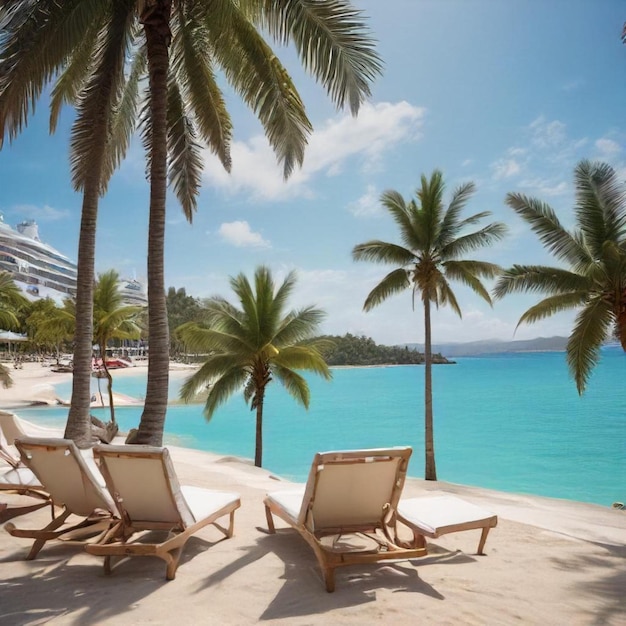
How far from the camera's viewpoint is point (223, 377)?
49.3ft

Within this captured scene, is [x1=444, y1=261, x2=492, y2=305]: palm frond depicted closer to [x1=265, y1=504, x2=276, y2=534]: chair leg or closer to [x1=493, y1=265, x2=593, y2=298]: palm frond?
[x1=493, y1=265, x2=593, y2=298]: palm frond

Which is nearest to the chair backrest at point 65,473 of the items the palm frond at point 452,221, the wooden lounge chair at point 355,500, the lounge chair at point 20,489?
the lounge chair at point 20,489

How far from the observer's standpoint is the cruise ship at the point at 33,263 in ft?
382

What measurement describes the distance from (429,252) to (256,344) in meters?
5.91

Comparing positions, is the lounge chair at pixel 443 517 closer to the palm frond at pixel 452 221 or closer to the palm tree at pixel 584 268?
the palm tree at pixel 584 268

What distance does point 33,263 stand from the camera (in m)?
128

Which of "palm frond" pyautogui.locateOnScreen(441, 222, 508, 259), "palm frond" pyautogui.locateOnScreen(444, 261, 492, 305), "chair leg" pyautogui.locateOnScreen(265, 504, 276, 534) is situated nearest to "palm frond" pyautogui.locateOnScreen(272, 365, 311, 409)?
"palm frond" pyautogui.locateOnScreen(444, 261, 492, 305)

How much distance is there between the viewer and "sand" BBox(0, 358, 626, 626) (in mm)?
3008

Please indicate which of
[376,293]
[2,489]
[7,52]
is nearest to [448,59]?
[376,293]

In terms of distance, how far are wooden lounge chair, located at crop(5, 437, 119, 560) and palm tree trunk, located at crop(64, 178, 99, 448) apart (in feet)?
15.4

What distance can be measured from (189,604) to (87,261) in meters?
7.06

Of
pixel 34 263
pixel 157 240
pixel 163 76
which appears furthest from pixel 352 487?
pixel 34 263

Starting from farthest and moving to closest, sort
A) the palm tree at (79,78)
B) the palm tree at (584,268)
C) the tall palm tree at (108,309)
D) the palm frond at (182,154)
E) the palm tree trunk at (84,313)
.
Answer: the tall palm tree at (108,309) < the palm tree at (584,268) < the palm frond at (182,154) < the palm tree trunk at (84,313) < the palm tree at (79,78)

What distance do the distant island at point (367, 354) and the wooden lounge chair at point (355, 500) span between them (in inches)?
2811
